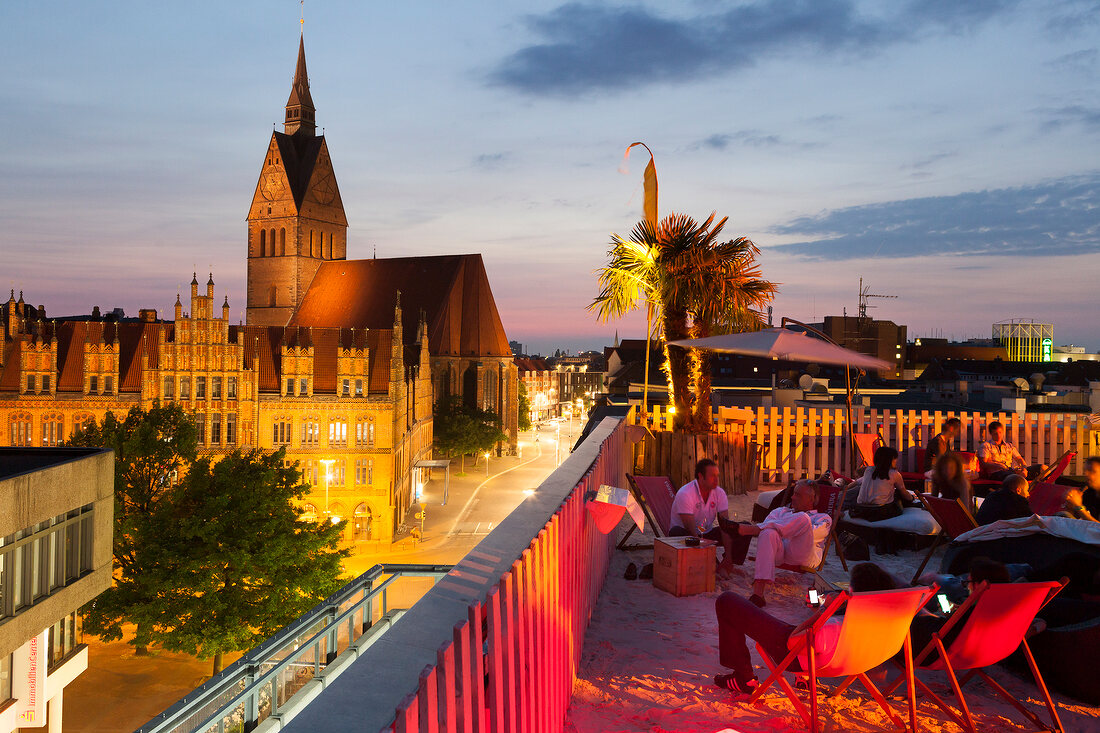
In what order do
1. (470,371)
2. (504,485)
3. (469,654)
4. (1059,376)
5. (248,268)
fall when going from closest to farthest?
(469,654)
(1059,376)
(504,485)
(470,371)
(248,268)

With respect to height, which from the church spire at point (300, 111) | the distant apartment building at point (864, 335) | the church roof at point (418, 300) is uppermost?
the church spire at point (300, 111)

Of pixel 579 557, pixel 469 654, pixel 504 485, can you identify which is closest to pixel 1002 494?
pixel 579 557

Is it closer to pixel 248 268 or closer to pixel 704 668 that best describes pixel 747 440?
pixel 704 668

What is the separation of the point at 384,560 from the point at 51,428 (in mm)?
25040

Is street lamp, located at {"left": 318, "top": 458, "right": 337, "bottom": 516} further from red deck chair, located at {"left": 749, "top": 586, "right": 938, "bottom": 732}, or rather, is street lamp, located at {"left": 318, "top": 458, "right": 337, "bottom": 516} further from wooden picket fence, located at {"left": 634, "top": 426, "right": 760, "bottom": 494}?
red deck chair, located at {"left": 749, "top": 586, "right": 938, "bottom": 732}

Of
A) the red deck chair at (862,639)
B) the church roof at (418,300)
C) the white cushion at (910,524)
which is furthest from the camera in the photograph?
the church roof at (418,300)

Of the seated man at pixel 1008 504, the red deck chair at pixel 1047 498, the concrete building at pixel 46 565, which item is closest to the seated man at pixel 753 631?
the seated man at pixel 1008 504

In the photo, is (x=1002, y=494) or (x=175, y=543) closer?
(x=1002, y=494)

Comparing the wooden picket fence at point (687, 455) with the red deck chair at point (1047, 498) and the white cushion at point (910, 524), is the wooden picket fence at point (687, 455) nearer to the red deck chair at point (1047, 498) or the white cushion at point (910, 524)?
the white cushion at point (910, 524)

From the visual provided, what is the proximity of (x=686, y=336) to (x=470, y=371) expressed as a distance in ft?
191

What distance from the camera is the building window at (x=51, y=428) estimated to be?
4806cm

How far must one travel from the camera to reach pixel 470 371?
6869 centimetres

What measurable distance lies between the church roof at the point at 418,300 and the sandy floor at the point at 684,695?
61.6 metres

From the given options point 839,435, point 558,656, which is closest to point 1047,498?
point 839,435
